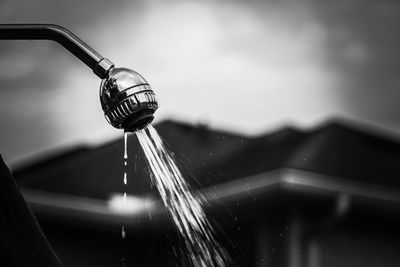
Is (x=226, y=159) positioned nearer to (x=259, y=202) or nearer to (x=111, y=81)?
(x=259, y=202)

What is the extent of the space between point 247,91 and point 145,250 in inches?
104

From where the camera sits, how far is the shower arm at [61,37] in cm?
169

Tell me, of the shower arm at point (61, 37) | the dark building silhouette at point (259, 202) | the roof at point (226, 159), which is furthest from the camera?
the roof at point (226, 159)

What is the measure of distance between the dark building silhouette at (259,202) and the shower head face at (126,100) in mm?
5123

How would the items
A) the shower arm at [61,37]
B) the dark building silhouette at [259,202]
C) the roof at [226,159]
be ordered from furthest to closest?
the roof at [226,159] → the dark building silhouette at [259,202] → the shower arm at [61,37]

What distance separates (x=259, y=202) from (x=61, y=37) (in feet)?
22.1

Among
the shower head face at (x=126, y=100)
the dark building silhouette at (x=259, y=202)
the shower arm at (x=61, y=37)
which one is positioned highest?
the dark building silhouette at (x=259, y=202)

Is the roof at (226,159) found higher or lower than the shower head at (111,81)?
higher

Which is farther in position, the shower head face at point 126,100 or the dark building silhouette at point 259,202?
the dark building silhouette at point 259,202

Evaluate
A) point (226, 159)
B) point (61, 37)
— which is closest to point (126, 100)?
point (61, 37)

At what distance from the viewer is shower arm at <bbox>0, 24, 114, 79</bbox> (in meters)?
1.69

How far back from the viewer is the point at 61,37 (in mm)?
1696

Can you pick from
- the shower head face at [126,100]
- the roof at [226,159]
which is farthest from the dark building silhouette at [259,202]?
the shower head face at [126,100]

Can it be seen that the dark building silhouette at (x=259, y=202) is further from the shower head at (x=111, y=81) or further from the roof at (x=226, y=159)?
the shower head at (x=111, y=81)
